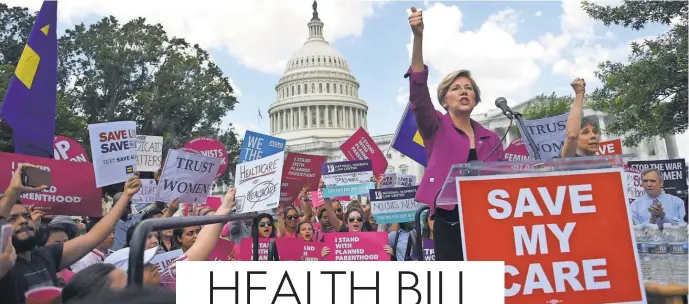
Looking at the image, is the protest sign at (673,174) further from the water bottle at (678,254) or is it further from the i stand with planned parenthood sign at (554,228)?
the i stand with planned parenthood sign at (554,228)

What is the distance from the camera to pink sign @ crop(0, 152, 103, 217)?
4898 mm

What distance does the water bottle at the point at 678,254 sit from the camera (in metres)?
2.51

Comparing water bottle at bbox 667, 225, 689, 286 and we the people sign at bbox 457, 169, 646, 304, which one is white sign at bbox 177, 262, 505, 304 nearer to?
we the people sign at bbox 457, 169, 646, 304

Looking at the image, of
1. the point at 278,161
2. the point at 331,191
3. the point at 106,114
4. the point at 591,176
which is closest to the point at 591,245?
the point at 591,176

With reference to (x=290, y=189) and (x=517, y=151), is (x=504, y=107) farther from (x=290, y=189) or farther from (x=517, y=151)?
(x=290, y=189)

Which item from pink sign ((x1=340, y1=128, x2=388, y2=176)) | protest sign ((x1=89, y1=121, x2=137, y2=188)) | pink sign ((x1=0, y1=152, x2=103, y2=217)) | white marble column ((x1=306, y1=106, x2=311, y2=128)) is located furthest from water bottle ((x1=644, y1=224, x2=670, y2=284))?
white marble column ((x1=306, y1=106, x2=311, y2=128))

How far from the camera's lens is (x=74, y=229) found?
5.40 m

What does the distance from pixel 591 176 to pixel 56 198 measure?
459cm

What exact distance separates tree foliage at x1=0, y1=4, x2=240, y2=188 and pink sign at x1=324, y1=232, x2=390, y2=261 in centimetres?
2262

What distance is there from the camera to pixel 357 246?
5.80 m

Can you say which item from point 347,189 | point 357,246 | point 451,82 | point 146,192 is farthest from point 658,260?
point 146,192

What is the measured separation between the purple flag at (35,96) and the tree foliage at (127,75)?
21.6 metres

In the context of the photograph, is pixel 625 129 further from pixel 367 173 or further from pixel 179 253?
pixel 179 253

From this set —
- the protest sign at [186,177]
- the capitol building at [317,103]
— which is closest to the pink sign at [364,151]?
the protest sign at [186,177]
